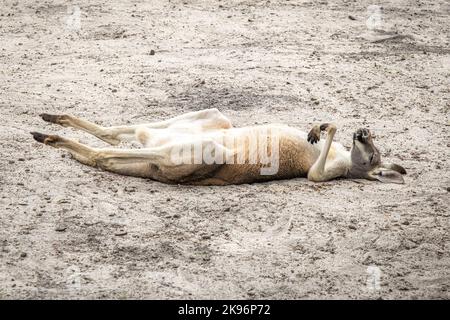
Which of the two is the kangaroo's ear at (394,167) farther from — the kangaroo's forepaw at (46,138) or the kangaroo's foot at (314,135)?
the kangaroo's forepaw at (46,138)

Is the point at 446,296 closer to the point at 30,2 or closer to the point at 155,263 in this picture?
the point at 155,263

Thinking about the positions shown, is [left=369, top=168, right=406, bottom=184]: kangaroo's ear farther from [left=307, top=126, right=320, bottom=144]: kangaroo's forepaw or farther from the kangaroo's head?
[left=307, top=126, right=320, bottom=144]: kangaroo's forepaw

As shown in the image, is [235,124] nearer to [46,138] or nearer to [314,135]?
[314,135]

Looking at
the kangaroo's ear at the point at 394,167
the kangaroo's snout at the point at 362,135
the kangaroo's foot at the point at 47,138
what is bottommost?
the kangaroo's ear at the point at 394,167

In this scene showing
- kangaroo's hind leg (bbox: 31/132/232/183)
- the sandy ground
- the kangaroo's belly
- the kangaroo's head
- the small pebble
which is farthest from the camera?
the kangaroo's head

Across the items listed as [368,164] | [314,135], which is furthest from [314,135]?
[368,164]

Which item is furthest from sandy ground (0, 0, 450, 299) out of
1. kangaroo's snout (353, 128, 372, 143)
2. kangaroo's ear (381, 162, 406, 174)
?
kangaroo's snout (353, 128, 372, 143)

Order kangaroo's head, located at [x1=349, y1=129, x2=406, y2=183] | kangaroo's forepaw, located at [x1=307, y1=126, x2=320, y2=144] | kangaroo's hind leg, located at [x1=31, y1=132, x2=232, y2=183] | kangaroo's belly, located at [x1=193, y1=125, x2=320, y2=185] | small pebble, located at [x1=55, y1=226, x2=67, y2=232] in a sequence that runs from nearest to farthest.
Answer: small pebble, located at [x1=55, y1=226, x2=67, y2=232] → kangaroo's hind leg, located at [x1=31, y1=132, x2=232, y2=183] → kangaroo's belly, located at [x1=193, y1=125, x2=320, y2=185] → kangaroo's forepaw, located at [x1=307, y1=126, x2=320, y2=144] → kangaroo's head, located at [x1=349, y1=129, x2=406, y2=183]

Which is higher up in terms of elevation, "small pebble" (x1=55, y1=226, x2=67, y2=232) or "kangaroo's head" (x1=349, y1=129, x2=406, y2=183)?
"kangaroo's head" (x1=349, y1=129, x2=406, y2=183)

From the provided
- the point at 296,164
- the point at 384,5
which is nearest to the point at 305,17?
the point at 384,5

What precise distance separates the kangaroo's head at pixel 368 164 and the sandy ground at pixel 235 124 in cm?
10

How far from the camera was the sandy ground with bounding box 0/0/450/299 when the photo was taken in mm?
4836

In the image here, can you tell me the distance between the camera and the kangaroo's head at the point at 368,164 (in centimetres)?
621

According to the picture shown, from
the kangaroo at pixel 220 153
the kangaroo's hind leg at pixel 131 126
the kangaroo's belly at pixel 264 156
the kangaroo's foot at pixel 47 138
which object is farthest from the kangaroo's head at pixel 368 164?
the kangaroo's foot at pixel 47 138
